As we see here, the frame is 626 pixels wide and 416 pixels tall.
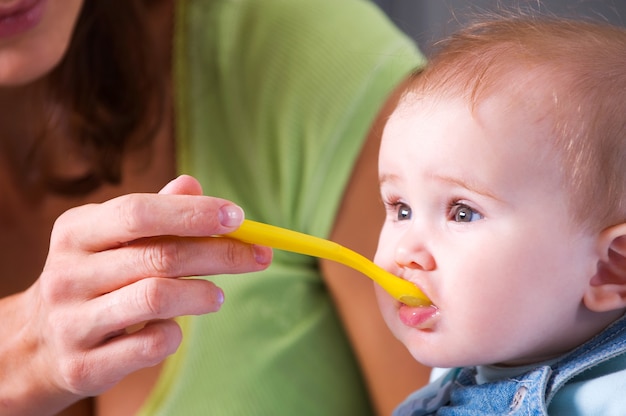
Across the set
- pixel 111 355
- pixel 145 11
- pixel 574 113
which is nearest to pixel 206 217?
pixel 111 355

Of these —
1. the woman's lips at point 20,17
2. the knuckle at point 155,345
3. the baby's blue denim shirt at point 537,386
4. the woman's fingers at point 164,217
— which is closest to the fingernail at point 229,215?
the woman's fingers at point 164,217

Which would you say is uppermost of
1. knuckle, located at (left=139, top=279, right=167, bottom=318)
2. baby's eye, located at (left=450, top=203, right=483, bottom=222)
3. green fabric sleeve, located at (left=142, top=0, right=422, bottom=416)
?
baby's eye, located at (left=450, top=203, right=483, bottom=222)

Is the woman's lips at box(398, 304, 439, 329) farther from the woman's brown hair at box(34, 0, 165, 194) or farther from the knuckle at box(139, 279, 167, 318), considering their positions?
the woman's brown hair at box(34, 0, 165, 194)

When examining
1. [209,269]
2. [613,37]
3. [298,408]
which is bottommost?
[298,408]

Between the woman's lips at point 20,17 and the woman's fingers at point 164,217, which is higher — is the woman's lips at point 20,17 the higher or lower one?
the higher one

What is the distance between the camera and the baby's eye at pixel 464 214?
787 millimetres

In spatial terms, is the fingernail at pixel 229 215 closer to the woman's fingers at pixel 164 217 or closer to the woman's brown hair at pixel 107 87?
the woman's fingers at pixel 164 217

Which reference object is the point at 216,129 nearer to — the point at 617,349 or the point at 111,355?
the point at 111,355

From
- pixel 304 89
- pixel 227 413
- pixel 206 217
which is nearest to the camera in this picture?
pixel 206 217

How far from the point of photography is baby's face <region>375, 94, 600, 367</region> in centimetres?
77

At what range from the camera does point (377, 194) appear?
1.22 metres

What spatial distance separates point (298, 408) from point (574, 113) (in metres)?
0.58

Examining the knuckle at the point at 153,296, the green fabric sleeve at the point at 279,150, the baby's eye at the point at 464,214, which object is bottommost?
the green fabric sleeve at the point at 279,150

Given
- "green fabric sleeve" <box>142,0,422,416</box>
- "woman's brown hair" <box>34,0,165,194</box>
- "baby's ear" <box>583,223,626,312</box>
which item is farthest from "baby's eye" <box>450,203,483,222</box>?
"woman's brown hair" <box>34,0,165,194</box>
